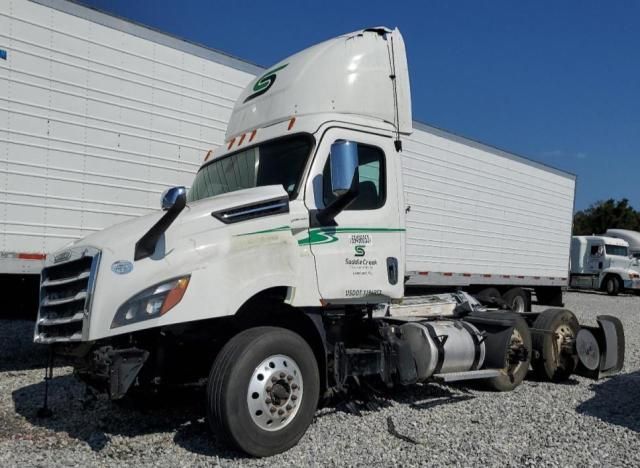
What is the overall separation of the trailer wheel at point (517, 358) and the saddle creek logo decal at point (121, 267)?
443 centimetres

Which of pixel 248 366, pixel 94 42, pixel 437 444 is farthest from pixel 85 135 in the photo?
pixel 437 444

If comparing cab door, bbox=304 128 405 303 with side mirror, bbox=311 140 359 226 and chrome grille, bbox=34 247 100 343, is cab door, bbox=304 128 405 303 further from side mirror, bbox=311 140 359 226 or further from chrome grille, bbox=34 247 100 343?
chrome grille, bbox=34 247 100 343

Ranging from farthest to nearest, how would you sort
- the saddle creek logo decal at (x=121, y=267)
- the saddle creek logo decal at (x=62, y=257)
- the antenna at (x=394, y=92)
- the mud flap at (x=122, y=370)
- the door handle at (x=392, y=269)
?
the antenna at (x=394, y=92) → the door handle at (x=392, y=269) → the saddle creek logo decal at (x=62, y=257) → the saddle creek logo decal at (x=121, y=267) → the mud flap at (x=122, y=370)

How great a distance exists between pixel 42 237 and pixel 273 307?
3.07 m

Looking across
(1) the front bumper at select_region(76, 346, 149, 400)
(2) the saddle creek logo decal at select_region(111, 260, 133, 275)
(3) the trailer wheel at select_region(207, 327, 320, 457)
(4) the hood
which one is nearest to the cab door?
(4) the hood

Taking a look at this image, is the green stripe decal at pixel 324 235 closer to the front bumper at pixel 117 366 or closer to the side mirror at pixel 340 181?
the side mirror at pixel 340 181

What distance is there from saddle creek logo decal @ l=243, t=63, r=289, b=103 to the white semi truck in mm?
27

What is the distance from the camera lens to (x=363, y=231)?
17.2 ft

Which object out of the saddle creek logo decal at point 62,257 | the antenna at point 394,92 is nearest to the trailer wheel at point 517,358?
the antenna at point 394,92

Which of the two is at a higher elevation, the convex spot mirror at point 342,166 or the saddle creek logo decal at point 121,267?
the convex spot mirror at point 342,166

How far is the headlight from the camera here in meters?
3.98

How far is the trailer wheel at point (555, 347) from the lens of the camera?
23.4 feet

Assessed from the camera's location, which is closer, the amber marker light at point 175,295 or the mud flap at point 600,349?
the amber marker light at point 175,295

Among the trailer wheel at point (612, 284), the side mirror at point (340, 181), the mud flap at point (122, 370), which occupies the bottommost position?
the trailer wheel at point (612, 284)
